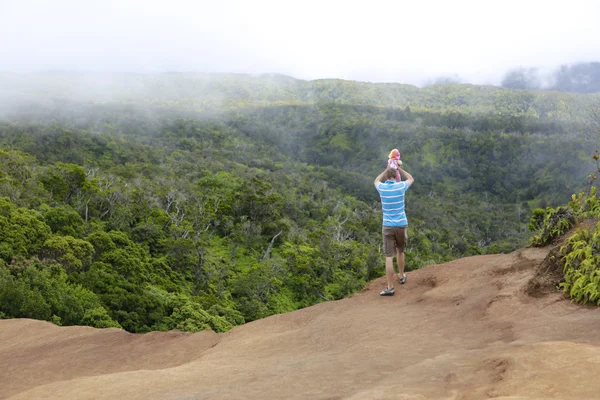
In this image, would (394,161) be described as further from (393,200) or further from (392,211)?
(392,211)

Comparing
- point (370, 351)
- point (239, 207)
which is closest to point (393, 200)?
point (370, 351)

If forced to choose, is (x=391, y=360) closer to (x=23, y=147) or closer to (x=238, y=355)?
(x=238, y=355)

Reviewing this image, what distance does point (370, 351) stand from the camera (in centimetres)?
522

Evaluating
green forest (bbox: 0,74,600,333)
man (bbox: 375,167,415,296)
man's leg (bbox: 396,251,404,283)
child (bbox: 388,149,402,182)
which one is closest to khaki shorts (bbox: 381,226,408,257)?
man (bbox: 375,167,415,296)

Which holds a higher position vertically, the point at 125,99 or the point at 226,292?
the point at 125,99

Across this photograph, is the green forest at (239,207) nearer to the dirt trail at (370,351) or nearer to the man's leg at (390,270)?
the dirt trail at (370,351)

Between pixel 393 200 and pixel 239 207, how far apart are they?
105 ft

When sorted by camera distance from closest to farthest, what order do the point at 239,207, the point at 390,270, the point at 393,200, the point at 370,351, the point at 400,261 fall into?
1. the point at 370,351
2. the point at 393,200
3. the point at 390,270
4. the point at 400,261
5. the point at 239,207

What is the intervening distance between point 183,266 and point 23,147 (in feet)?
107

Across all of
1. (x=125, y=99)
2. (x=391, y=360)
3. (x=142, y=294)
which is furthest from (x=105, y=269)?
(x=125, y=99)

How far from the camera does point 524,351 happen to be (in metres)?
4.13

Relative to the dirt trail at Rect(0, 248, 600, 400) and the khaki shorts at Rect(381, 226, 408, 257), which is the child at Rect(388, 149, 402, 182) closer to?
the khaki shorts at Rect(381, 226, 408, 257)

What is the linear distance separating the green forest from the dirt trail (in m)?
1.03

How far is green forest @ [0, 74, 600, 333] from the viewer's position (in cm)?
1875
